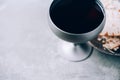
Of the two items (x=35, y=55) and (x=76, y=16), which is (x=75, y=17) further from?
(x=35, y=55)

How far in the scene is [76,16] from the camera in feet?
2.69

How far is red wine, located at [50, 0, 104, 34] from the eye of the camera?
0.80 meters

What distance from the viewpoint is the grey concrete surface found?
89cm

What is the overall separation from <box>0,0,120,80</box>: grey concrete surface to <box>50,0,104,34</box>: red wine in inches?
5.2

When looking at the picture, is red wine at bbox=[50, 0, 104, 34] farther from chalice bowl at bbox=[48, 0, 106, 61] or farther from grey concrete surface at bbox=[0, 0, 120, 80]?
grey concrete surface at bbox=[0, 0, 120, 80]

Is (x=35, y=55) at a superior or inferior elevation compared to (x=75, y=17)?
inferior

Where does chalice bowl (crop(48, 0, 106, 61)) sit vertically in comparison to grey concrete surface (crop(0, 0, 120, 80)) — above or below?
above

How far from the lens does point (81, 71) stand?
2.92 ft

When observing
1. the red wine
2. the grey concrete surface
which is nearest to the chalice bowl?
the red wine

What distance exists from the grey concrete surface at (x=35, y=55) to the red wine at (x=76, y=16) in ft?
0.44

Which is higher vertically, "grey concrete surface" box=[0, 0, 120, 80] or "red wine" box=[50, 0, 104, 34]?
"red wine" box=[50, 0, 104, 34]

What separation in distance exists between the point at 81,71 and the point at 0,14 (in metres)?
0.29

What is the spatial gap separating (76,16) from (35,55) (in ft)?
0.57

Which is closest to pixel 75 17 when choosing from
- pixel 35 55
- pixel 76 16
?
pixel 76 16
